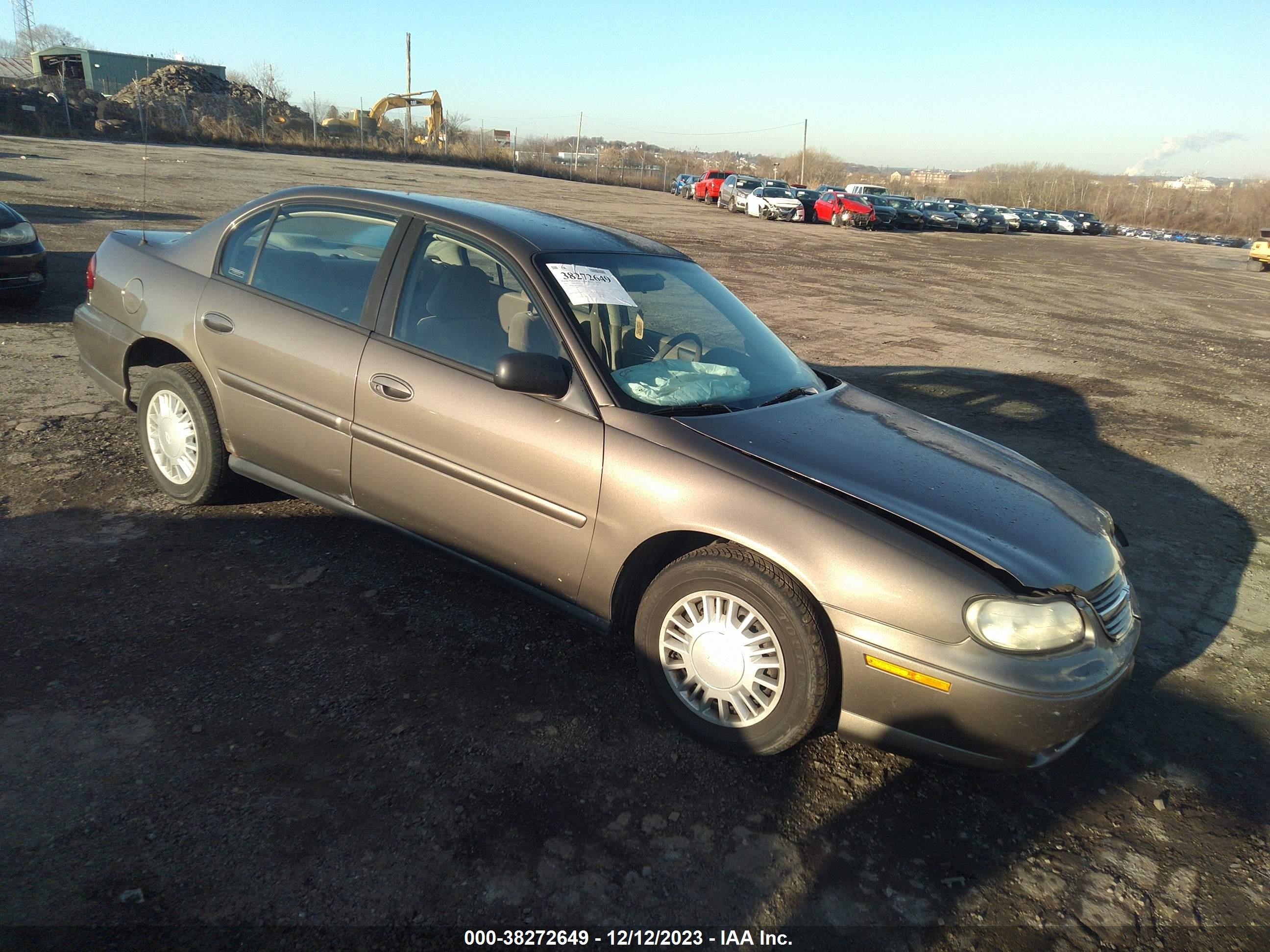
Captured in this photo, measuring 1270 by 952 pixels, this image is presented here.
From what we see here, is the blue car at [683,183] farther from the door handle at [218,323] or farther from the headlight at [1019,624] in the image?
the headlight at [1019,624]

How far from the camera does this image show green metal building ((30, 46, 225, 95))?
57.2 m

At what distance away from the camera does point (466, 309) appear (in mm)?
3676

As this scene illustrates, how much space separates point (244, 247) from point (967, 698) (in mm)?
3766

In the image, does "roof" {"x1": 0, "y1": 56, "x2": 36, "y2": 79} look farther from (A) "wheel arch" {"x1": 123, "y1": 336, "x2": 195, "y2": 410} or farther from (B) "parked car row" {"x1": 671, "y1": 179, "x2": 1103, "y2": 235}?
(A) "wheel arch" {"x1": 123, "y1": 336, "x2": 195, "y2": 410}

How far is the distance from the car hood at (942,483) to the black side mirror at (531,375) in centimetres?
48

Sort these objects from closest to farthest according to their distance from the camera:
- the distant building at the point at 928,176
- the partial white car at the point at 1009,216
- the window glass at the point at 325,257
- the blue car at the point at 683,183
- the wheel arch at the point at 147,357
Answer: the window glass at the point at 325,257 → the wheel arch at the point at 147,357 → the partial white car at the point at 1009,216 → the blue car at the point at 683,183 → the distant building at the point at 928,176

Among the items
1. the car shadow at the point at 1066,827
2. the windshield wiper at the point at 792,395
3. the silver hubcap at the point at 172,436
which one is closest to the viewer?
the car shadow at the point at 1066,827

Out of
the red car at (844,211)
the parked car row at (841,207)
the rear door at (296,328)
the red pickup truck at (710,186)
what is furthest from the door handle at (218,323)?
the red pickup truck at (710,186)

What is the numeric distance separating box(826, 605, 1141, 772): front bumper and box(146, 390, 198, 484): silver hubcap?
3.29 m

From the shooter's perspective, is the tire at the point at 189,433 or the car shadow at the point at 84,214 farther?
the car shadow at the point at 84,214

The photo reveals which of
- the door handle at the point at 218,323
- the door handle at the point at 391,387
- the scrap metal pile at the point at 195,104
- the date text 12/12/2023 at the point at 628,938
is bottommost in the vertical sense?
the date text 12/12/2023 at the point at 628,938

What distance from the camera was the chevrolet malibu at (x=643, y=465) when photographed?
2.72 metres

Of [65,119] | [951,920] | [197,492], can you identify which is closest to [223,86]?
[65,119]

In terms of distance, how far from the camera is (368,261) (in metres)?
3.87
